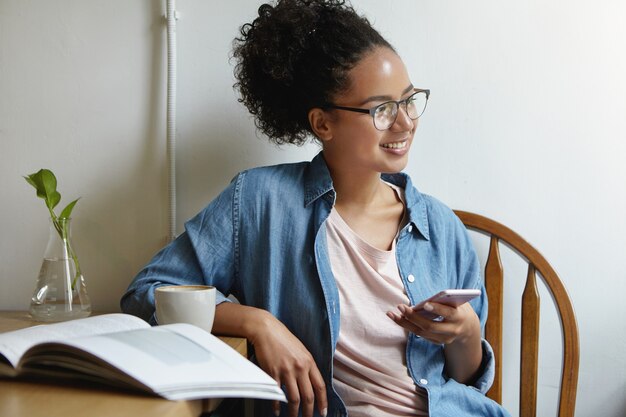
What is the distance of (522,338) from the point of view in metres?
1.42

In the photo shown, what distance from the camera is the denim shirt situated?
1231mm

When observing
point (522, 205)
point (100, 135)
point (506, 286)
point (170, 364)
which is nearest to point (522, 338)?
point (506, 286)

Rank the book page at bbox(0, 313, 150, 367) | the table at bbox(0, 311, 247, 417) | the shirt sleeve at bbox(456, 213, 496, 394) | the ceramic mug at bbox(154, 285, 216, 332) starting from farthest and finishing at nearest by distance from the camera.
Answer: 1. the shirt sleeve at bbox(456, 213, 496, 394)
2. the ceramic mug at bbox(154, 285, 216, 332)
3. the book page at bbox(0, 313, 150, 367)
4. the table at bbox(0, 311, 247, 417)

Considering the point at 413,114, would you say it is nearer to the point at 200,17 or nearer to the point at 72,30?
the point at 200,17

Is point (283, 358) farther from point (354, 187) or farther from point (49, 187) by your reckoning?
point (49, 187)

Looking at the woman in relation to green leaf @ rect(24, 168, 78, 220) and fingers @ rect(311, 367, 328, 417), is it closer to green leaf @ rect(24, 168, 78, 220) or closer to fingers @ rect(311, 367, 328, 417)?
fingers @ rect(311, 367, 328, 417)

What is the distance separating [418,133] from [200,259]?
1.86 feet

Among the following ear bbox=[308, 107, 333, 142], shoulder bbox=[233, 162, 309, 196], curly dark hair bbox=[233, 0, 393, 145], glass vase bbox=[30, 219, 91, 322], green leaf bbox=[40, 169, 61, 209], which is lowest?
glass vase bbox=[30, 219, 91, 322]

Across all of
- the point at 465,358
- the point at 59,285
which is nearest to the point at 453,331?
the point at 465,358

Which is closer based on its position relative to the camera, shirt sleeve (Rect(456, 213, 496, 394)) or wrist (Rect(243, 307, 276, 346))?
wrist (Rect(243, 307, 276, 346))

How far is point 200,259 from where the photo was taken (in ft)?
4.06

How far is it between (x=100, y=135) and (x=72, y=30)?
0.24m

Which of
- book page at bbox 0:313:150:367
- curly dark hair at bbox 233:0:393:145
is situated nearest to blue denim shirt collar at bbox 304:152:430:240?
curly dark hair at bbox 233:0:393:145

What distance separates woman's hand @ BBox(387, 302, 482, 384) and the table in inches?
16.2
